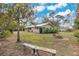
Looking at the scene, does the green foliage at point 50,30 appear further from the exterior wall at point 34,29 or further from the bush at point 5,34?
the bush at point 5,34

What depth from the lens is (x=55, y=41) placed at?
1442 mm

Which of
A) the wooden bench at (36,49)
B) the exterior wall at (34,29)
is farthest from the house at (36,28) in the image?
the wooden bench at (36,49)

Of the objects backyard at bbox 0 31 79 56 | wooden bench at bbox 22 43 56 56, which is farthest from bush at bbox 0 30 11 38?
wooden bench at bbox 22 43 56 56

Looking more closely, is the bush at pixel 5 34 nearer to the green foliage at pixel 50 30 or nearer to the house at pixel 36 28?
the house at pixel 36 28

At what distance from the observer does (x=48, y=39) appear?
4.75 feet

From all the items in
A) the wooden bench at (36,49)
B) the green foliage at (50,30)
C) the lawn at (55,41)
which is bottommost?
the wooden bench at (36,49)

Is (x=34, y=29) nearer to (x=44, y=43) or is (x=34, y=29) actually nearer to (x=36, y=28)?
(x=36, y=28)

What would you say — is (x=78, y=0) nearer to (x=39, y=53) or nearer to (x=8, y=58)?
(x=39, y=53)

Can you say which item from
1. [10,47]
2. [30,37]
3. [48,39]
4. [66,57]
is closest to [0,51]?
[10,47]

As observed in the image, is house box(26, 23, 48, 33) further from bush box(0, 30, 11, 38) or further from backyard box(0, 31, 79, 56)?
bush box(0, 30, 11, 38)

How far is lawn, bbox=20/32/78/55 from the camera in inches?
56.4

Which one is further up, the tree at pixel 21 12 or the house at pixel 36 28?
the tree at pixel 21 12

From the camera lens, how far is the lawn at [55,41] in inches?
56.4

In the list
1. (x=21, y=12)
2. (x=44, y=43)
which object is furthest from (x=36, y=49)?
(x=21, y=12)
